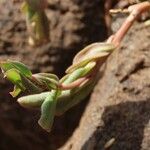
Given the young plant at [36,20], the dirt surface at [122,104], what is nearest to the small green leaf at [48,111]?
→ the dirt surface at [122,104]

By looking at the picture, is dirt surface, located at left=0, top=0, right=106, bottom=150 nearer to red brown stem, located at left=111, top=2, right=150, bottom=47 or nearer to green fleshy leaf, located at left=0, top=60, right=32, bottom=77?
red brown stem, located at left=111, top=2, right=150, bottom=47

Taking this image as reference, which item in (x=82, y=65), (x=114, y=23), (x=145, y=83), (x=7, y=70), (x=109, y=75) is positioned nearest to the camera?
(x=7, y=70)

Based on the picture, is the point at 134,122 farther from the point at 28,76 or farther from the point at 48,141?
the point at 48,141

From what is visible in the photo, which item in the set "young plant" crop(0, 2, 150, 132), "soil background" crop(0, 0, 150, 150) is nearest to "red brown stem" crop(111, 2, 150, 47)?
"young plant" crop(0, 2, 150, 132)

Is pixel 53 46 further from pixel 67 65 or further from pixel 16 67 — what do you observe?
pixel 16 67

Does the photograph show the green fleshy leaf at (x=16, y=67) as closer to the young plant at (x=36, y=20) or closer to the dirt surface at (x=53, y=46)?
the young plant at (x=36, y=20)

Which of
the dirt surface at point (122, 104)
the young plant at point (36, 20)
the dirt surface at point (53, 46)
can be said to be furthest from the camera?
the dirt surface at point (53, 46)

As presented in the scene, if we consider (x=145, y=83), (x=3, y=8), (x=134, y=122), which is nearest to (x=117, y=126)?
(x=134, y=122)
